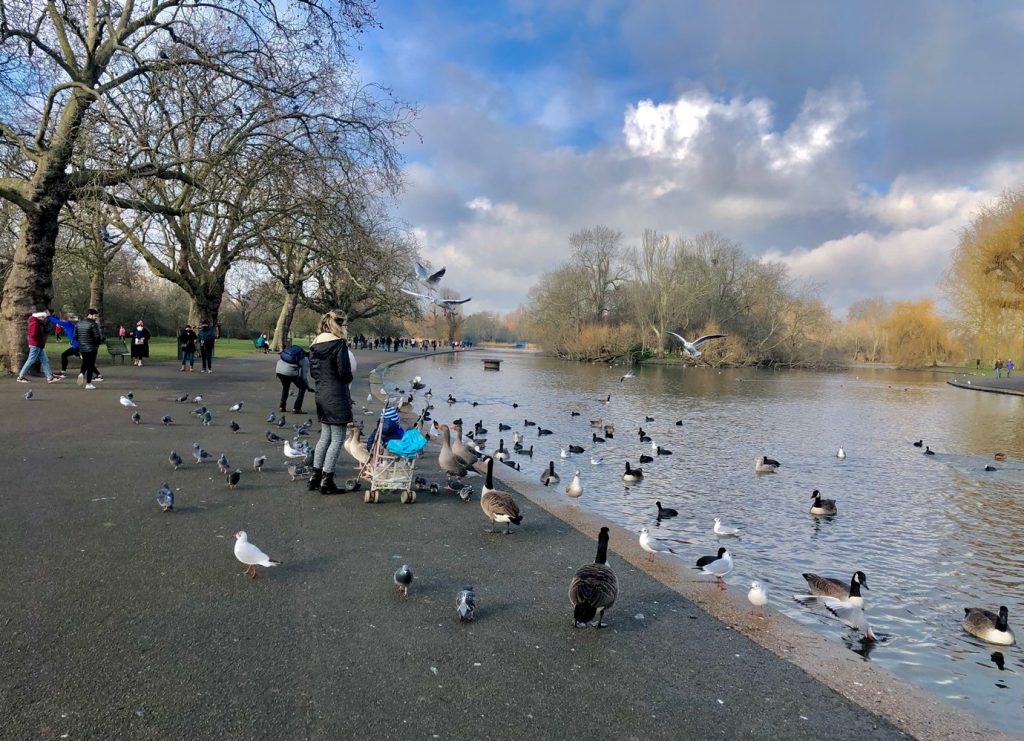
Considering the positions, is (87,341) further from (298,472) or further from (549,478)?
(549,478)

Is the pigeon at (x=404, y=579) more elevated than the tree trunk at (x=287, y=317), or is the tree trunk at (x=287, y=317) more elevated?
the tree trunk at (x=287, y=317)

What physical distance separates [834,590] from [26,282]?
20595 mm

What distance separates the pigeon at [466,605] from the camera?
4.20 m

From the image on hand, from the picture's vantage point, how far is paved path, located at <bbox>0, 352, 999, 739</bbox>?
3094 millimetres

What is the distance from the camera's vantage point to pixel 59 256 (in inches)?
1164

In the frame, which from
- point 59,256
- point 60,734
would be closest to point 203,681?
point 60,734

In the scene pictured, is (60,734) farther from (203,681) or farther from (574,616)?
(574,616)

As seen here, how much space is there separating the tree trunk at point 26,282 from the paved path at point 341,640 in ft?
43.8

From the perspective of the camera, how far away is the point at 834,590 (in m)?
5.68

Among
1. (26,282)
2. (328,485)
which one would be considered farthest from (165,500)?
(26,282)

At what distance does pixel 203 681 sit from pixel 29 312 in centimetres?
1852

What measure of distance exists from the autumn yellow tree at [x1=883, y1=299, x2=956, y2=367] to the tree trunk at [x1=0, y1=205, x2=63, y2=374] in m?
84.1

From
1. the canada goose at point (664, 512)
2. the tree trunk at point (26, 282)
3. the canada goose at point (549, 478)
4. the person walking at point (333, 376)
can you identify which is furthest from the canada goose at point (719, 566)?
the tree trunk at point (26, 282)

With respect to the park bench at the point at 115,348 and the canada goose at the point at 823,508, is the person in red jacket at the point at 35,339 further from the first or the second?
the canada goose at the point at 823,508
